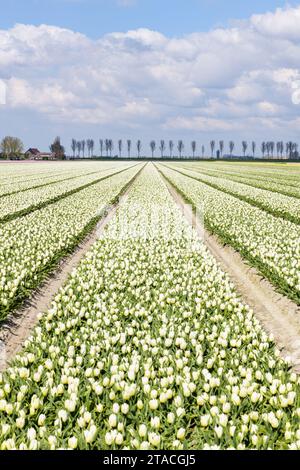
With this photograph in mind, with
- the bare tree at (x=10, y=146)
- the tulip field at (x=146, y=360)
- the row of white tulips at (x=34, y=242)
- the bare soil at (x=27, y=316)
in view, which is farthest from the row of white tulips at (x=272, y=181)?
the bare tree at (x=10, y=146)

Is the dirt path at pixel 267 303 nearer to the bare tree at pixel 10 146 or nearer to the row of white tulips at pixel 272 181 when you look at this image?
the row of white tulips at pixel 272 181

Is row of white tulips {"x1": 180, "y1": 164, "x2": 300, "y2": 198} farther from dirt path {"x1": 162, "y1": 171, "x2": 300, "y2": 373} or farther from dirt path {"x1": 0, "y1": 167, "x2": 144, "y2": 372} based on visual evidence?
dirt path {"x1": 0, "y1": 167, "x2": 144, "y2": 372}

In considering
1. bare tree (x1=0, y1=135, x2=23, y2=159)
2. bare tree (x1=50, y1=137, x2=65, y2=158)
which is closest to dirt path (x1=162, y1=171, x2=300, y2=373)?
bare tree (x1=0, y1=135, x2=23, y2=159)

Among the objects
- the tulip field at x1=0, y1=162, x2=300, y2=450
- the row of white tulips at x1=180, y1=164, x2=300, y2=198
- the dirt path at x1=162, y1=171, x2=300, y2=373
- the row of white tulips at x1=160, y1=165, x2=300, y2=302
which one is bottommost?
the dirt path at x1=162, y1=171, x2=300, y2=373

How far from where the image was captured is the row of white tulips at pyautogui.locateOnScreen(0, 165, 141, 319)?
10.2 meters

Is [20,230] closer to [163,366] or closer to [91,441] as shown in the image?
[163,366]

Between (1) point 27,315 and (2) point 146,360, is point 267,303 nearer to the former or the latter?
(2) point 146,360

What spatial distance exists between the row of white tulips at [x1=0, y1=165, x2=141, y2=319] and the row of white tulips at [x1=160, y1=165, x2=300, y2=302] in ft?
19.3

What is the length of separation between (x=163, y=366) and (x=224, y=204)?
1977 cm

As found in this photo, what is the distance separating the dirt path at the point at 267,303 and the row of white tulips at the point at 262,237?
291 millimetres

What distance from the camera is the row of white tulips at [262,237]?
11.4 meters

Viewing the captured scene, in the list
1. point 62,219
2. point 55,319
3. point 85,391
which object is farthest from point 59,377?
point 62,219

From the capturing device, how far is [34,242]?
47.5 feet
